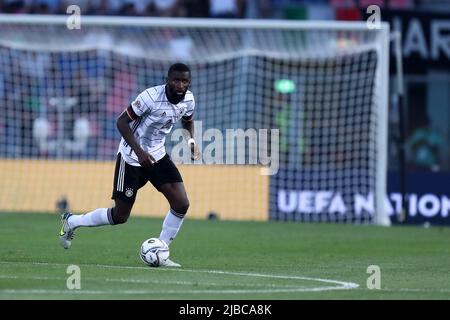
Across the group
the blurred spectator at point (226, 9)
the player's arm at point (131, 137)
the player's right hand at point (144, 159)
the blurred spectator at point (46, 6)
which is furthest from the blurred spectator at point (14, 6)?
the player's right hand at point (144, 159)

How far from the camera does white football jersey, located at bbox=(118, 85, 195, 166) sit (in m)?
13.4

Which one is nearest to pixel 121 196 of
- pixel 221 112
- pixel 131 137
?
pixel 131 137

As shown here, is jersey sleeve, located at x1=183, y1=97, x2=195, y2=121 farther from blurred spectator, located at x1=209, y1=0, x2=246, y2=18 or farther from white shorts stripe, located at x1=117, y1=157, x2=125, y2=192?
blurred spectator, located at x1=209, y1=0, x2=246, y2=18

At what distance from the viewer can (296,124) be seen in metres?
25.3

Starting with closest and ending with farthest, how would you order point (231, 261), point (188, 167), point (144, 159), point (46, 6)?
point (144, 159) < point (231, 261) < point (188, 167) < point (46, 6)

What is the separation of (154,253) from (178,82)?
183 cm

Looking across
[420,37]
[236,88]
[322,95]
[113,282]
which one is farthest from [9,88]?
[113,282]

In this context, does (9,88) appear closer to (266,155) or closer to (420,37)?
(266,155)

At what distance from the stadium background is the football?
36.6ft

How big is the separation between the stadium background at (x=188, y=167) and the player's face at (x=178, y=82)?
1115 cm

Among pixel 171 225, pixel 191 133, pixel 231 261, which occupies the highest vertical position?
pixel 191 133

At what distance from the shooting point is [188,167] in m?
24.5

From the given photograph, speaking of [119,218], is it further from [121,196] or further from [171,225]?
[171,225]
